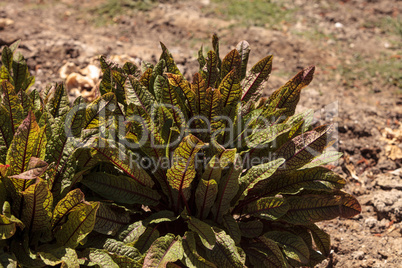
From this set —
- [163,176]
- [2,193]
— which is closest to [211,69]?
[163,176]

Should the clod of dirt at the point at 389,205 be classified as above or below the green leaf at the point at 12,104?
below

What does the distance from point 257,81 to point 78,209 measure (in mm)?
1238

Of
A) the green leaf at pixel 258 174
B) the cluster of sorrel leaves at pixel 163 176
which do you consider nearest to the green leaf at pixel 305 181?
the cluster of sorrel leaves at pixel 163 176

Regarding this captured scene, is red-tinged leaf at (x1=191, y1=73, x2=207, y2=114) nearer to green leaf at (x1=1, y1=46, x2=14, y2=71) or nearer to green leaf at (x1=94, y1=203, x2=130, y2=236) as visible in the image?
green leaf at (x1=94, y1=203, x2=130, y2=236)

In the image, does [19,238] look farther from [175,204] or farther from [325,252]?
[325,252]

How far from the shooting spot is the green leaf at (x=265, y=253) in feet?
6.69

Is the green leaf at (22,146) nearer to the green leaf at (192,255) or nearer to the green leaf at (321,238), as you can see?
the green leaf at (192,255)

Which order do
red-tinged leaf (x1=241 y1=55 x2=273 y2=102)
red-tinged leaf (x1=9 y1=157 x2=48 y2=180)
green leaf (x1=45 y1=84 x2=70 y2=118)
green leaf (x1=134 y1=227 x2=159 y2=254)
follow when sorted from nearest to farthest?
red-tinged leaf (x1=9 y1=157 x2=48 y2=180), green leaf (x1=134 y1=227 x2=159 y2=254), green leaf (x1=45 y1=84 x2=70 y2=118), red-tinged leaf (x1=241 y1=55 x2=273 y2=102)

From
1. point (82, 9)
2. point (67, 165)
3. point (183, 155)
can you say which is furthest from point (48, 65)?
point (183, 155)

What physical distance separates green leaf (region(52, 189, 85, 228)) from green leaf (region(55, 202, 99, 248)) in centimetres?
3

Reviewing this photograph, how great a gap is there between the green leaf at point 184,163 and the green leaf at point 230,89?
0.52 meters

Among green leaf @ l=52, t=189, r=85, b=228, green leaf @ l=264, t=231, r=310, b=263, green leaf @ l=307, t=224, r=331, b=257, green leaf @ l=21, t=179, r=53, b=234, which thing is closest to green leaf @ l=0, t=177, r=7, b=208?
green leaf @ l=21, t=179, r=53, b=234

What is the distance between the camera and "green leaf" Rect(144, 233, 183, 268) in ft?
6.04

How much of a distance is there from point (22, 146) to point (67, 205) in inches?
13.3
